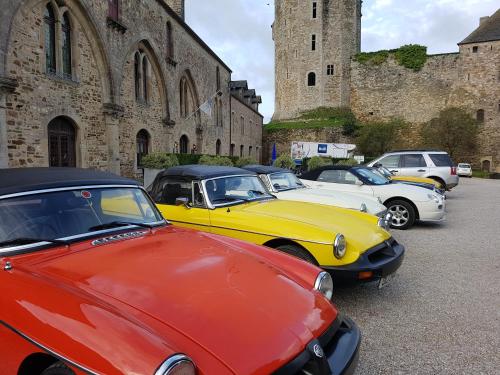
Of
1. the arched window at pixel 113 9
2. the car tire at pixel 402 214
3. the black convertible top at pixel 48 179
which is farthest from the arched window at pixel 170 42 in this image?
the black convertible top at pixel 48 179

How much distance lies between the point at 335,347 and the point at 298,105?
44454 mm

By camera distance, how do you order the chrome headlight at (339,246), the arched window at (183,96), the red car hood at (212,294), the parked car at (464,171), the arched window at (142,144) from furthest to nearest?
1. the parked car at (464,171)
2. the arched window at (183,96)
3. the arched window at (142,144)
4. the chrome headlight at (339,246)
5. the red car hood at (212,294)

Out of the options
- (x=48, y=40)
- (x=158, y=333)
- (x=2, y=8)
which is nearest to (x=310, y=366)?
(x=158, y=333)

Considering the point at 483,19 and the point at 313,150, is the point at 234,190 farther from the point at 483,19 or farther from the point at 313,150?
the point at 483,19

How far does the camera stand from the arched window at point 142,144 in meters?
15.7

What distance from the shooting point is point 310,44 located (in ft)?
139

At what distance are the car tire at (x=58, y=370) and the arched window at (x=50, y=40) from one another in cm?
1121

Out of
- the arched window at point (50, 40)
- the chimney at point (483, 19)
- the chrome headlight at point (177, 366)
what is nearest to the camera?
the chrome headlight at point (177, 366)

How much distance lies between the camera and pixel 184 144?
70.4 ft

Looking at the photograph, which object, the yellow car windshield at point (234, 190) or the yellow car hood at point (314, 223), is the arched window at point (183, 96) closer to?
the yellow car windshield at point (234, 190)

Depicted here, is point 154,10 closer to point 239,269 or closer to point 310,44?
point 239,269

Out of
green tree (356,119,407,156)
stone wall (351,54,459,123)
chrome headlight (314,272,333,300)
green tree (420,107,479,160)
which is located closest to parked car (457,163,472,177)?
green tree (420,107,479,160)

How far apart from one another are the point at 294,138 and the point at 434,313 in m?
40.2

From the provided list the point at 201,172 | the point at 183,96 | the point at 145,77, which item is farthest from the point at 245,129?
the point at 201,172
